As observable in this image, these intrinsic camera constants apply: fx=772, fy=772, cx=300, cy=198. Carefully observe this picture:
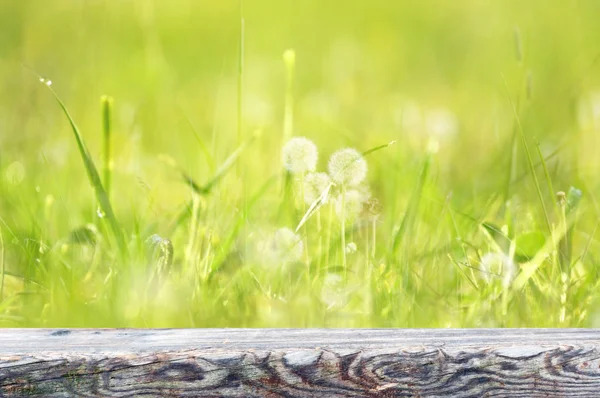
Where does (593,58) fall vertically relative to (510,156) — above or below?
above

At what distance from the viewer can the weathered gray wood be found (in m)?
0.81

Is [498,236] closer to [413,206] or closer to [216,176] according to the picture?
[413,206]

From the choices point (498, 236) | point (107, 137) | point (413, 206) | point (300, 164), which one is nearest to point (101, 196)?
point (107, 137)

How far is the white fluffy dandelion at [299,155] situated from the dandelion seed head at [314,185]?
12 millimetres

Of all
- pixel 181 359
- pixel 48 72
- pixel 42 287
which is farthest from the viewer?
pixel 48 72

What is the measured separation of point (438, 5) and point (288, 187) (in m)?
0.36

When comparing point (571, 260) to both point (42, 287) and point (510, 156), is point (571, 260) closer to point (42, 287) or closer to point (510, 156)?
point (510, 156)

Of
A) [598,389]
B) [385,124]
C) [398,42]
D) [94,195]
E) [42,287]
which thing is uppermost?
[398,42]

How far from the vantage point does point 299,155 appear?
40.4 inches

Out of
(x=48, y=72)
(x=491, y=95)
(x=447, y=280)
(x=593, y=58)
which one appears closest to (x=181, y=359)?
(x=447, y=280)

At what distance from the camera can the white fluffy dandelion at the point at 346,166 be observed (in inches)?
40.3

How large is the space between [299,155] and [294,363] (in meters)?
0.31

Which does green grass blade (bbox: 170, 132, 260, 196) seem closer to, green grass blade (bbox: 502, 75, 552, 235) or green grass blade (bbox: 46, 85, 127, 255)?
green grass blade (bbox: 46, 85, 127, 255)

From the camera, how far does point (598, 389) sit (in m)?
0.88
